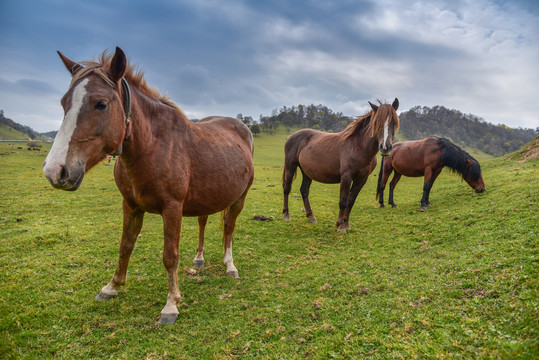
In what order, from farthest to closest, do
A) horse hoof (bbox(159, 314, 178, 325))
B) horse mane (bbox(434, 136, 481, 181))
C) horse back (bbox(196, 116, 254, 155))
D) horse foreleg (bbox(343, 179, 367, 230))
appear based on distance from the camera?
horse mane (bbox(434, 136, 481, 181))
horse foreleg (bbox(343, 179, 367, 230))
horse back (bbox(196, 116, 254, 155))
horse hoof (bbox(159, 314, 178, 325))

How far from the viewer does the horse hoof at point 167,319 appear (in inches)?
132

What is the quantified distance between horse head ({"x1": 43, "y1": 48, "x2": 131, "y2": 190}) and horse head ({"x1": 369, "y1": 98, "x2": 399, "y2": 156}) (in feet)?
18.9

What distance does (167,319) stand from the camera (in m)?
3.38

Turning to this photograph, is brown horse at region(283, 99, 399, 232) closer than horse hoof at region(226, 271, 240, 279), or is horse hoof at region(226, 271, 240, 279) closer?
horse hoof at region(226, 271, 240, 279)

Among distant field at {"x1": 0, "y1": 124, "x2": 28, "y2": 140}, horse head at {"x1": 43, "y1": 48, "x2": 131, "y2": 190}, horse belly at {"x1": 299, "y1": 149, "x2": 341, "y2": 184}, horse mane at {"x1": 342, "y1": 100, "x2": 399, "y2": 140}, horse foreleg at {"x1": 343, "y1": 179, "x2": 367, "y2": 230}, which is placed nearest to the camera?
horse head at {"x1": 43, "y1": 48, "x2": 131, "y2": 190}

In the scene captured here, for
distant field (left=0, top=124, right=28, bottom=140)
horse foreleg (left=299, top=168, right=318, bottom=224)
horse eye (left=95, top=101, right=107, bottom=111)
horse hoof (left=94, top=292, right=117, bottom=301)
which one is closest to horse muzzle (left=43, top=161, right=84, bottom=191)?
horse eye (left=95, top=101, right=107, bottom=111)

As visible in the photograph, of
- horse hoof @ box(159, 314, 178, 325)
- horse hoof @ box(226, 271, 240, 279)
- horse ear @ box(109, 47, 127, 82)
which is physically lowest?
horse hoof @ box(159, 314, 178, 325)

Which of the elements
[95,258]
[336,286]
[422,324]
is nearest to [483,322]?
[422,324]

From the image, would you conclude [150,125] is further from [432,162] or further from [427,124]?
[427,124]

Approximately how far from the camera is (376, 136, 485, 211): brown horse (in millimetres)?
9438

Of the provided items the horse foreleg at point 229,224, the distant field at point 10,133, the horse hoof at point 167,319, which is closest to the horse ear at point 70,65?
the horse hoof at point 167,319

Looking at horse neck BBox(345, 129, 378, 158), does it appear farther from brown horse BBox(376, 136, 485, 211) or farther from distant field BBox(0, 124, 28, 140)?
distant field BBox(0, 124, 28, 140)

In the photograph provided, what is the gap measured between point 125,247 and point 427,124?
12064 cm

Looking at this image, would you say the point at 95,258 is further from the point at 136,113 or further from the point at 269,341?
the point at 269,341
